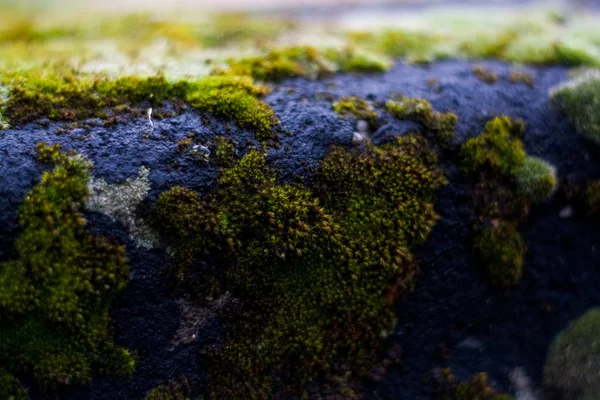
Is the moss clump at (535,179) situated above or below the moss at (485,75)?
below

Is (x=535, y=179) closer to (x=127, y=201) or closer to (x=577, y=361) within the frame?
(x=577, y=361)

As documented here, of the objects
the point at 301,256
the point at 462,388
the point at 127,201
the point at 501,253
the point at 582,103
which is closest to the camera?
the point at 127,201

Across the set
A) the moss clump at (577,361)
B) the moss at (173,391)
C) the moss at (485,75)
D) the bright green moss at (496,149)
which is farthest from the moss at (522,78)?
the moss at (173,391)

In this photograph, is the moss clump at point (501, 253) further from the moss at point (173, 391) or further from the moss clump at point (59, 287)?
the moss clump at point (59, 287)

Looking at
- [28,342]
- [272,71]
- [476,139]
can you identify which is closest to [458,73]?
[476,139]

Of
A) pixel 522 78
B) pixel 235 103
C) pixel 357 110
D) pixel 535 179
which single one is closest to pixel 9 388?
pixel 235 103

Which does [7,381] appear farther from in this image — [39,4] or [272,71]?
[39,4]

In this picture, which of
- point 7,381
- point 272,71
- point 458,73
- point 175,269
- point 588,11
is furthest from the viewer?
point 588,11
